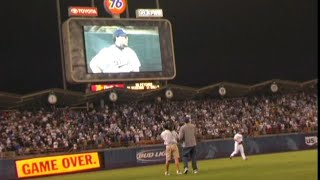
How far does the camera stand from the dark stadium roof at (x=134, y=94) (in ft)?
133

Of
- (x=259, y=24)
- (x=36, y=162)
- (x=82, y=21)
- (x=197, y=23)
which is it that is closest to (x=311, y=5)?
(x=259, y=24)

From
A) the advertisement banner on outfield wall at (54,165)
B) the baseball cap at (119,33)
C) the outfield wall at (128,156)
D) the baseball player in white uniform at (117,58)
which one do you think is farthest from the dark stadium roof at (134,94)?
the advertisement banner on outfield wall at (54,165)

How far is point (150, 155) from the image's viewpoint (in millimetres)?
33812

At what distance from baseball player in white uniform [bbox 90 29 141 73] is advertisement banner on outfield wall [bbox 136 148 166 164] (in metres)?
6.41

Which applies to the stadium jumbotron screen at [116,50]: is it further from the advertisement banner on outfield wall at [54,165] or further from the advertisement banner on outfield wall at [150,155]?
the advertisement banner on outfield wall at [54,165]

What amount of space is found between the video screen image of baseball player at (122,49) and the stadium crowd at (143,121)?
13.9ft

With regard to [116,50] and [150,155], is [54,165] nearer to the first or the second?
[150,155]

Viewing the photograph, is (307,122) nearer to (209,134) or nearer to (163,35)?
(209,134)

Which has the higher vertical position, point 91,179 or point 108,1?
point 108,1

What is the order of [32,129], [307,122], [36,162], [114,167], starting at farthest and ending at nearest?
[307,122] < [32,129] < [114,167] < [36,162]

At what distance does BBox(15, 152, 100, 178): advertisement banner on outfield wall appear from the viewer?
28.7m

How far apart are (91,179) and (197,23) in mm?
31986

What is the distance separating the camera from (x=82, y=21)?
123 feet

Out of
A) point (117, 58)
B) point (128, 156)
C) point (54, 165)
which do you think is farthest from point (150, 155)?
point (117, 58)
